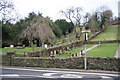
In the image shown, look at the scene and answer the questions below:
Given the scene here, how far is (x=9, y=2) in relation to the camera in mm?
24266

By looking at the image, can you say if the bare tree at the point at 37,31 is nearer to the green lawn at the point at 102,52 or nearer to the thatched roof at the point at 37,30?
the thatched roof at the point at 37,30

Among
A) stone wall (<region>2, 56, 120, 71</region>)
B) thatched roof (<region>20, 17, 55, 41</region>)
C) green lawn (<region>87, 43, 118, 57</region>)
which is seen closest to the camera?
stone wall (<region>2, 56, 120, 71</region>)

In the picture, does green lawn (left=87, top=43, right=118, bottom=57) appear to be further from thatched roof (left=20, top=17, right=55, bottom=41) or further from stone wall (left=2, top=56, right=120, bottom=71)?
stone wall (left=2, top=56, right=120, bottom=71)

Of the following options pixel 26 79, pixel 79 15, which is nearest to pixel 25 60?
pixel 26 79

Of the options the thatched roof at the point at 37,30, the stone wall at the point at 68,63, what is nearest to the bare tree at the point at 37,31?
Answer: the thatched roof at the point at 37,30

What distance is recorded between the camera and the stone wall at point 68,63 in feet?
40.2

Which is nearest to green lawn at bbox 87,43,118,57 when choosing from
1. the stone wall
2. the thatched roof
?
the thatched roof

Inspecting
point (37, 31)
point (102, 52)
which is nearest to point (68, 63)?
point (37, 31)

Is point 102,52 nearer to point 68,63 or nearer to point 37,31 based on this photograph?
point 37,31

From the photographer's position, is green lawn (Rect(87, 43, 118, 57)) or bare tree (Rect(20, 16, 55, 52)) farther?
bare tree (Rect(20, 16, 55, 52))

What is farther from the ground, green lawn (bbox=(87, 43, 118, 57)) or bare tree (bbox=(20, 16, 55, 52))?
bare tree (bbox=(20, 16, 55, 52))

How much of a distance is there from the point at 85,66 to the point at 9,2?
1792 cm

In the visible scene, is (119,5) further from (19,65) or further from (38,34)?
(38,34)

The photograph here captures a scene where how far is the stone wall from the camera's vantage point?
1224cm
